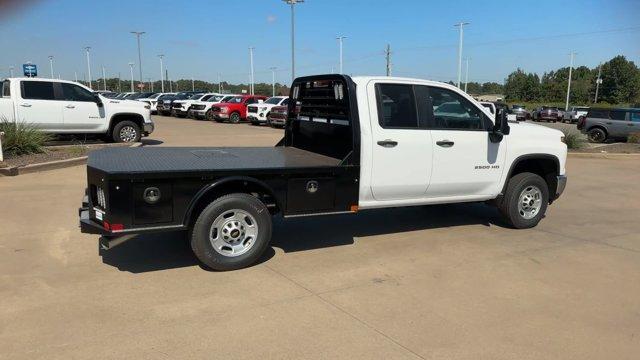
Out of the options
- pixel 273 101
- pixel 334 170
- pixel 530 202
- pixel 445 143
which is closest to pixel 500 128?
pixel 445 143

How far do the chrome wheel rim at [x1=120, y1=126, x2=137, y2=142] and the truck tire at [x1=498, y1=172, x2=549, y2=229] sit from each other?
11524 millimetres

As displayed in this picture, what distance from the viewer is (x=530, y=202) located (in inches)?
281

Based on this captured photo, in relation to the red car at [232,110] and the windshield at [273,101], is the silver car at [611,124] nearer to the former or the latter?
the windshield at [273,101]

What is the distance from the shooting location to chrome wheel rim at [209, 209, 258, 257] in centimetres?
501

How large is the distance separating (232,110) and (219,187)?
25660 millimetres

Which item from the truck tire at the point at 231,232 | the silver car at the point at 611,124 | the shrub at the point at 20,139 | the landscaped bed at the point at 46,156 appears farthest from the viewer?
the silver car at the point at 611,124

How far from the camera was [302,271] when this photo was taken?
5.23 m

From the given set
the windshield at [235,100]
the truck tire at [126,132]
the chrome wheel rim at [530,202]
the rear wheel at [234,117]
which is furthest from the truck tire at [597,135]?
the truck tire at [126,132]

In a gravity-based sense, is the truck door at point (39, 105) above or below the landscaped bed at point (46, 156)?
above

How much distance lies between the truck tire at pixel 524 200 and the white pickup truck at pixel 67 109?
37.7ft

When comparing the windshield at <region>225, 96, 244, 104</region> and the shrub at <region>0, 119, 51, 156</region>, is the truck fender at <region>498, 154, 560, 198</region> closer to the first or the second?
the shrub at <region>0, 119, 51, 156</region>

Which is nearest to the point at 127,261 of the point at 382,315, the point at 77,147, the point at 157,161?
the point at 157,161

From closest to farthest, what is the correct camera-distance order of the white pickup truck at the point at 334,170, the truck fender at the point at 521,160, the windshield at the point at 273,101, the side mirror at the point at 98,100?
the white pickup truck at the point at 334,170 → the truck fender at the point at 521,160 → the side mirror at the point at 98,100 → the windshield at the point at 273,101

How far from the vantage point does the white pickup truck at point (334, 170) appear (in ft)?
15.5
